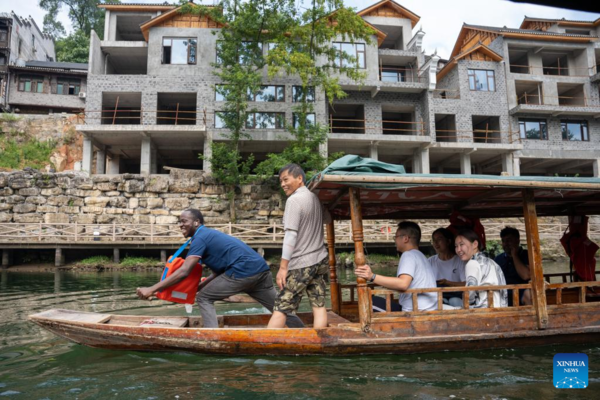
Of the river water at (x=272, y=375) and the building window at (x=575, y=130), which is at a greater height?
the building window at (x=575, y=130)

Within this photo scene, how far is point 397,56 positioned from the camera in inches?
1162

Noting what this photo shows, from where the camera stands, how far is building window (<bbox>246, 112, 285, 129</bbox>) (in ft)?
86.6

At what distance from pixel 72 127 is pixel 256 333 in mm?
32342

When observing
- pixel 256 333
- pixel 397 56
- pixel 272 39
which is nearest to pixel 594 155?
pixel 397 56

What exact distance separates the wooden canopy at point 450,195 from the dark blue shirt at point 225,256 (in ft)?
3.89

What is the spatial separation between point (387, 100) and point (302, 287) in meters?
26.6

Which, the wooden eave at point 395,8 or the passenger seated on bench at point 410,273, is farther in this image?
the wooden eave at point 395,8

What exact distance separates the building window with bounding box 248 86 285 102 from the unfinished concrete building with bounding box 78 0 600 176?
0.21ft

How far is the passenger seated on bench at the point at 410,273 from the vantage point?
4766mm

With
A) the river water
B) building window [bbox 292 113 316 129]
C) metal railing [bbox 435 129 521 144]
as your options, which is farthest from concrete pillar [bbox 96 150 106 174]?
the river water

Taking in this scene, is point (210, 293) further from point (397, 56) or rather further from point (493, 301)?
point (397, 56)

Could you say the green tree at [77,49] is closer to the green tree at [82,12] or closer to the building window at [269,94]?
the green tree at [82,12]

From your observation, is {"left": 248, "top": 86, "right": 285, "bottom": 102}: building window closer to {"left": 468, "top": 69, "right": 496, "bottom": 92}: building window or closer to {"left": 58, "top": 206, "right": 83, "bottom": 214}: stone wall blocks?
{"left": 58, "top": 206, "right": 83, "bottom": 214}: stone wall blocks

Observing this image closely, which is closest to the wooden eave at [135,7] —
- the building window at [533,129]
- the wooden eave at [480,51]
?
the wooden eave at [480,51]
